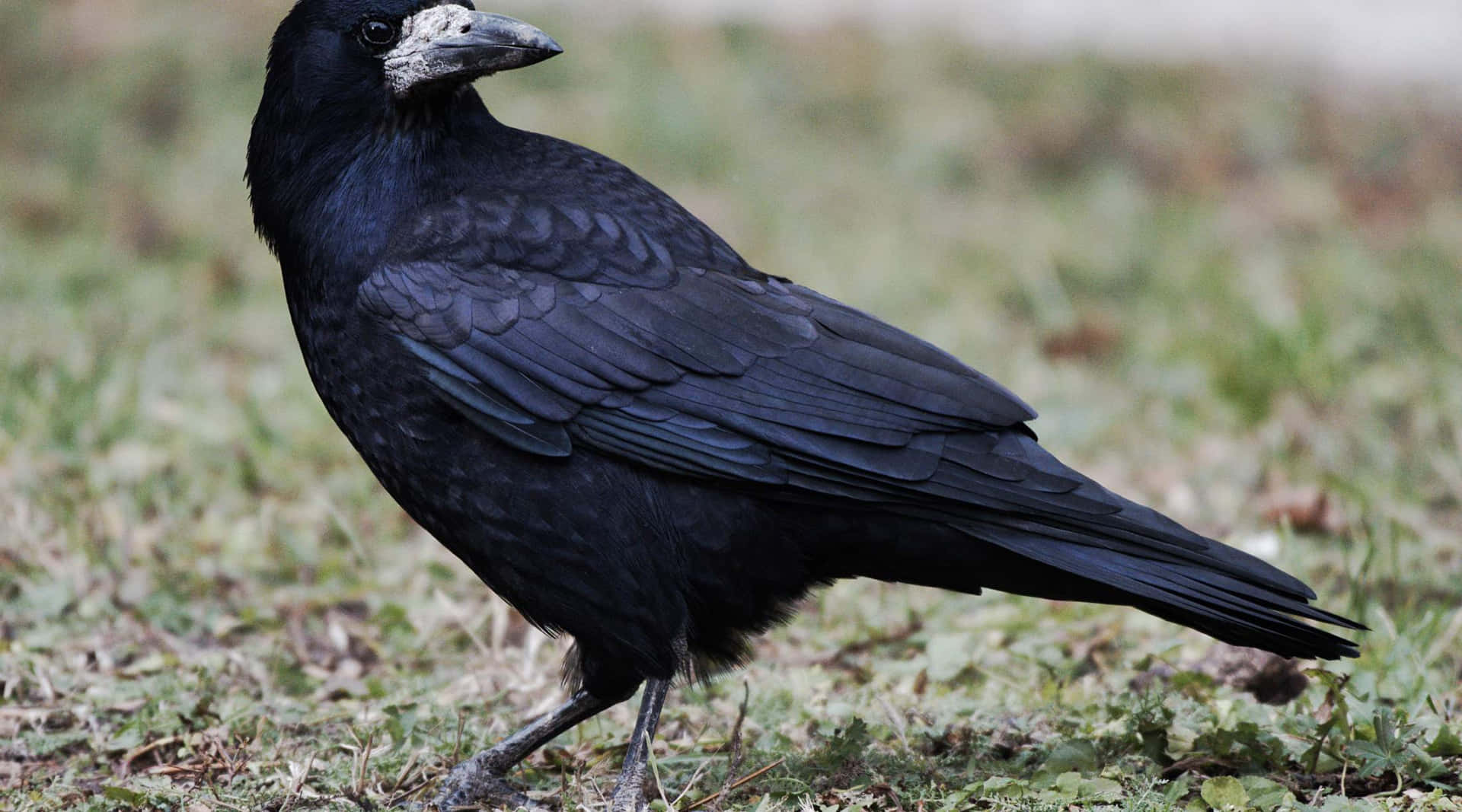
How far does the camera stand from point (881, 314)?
690 cm

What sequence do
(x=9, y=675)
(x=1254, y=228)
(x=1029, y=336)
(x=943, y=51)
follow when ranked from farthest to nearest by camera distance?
(x=943, y=51) → (x=1254, y=228) → (x=1029, y=336) → (x=9, y=675)

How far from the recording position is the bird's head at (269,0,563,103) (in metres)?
3.52

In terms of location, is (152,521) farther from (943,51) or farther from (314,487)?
(943,51)

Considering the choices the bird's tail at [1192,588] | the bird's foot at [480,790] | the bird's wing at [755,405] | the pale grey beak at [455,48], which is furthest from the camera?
the pale grey beak at [455,48]

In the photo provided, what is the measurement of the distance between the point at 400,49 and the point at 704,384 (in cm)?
106

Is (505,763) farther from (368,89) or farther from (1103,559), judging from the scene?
(368,89)

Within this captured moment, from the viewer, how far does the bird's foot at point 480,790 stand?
11.0 feet

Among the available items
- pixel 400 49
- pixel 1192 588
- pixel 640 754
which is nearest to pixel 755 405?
pixel 640 754

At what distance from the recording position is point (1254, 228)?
27.2 feet

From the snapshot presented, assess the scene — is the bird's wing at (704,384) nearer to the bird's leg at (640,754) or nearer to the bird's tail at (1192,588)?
the bird's tail at (1192,588)

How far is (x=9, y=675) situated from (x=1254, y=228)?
6.56 meters

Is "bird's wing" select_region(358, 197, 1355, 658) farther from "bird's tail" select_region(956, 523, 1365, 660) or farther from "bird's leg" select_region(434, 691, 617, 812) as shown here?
"bird's leg" select_region(434, 691, 617, 812)

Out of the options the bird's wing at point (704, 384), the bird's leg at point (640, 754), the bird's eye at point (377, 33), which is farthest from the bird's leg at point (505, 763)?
the bird's eye at point (377, 33)

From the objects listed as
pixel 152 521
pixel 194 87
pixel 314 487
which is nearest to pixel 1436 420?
pixel 314 487
